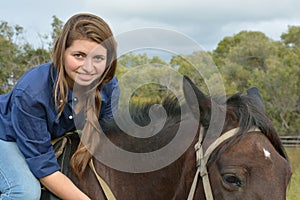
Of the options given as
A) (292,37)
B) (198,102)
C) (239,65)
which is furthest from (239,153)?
(292,37)

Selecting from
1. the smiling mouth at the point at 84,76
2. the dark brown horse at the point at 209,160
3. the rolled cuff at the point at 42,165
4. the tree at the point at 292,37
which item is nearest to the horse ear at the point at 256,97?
the dark brown horse at the point at 209,160

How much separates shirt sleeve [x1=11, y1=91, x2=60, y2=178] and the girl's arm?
4cm

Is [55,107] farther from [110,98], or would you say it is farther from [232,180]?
[232,180]

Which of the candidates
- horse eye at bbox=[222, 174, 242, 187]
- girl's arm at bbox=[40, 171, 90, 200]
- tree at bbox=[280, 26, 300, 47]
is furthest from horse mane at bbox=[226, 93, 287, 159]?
tree at bbox=[280, 26, 300, 47]

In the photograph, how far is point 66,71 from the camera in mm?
3383

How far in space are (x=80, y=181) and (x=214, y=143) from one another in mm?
1045

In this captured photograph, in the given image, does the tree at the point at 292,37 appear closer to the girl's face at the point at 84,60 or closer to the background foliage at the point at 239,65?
the background foliage at the point at 239,65

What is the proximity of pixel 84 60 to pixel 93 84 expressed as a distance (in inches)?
8.8

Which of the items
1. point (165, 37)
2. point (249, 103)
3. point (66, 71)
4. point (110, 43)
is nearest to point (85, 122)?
point (66, 71)

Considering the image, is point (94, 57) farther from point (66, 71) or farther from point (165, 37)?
point (165, 37)

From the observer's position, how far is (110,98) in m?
3.84

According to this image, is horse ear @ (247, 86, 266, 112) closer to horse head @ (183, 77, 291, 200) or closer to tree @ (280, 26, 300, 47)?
horse head @ (183, 77, 291, 200)

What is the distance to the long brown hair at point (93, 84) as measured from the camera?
3330mm

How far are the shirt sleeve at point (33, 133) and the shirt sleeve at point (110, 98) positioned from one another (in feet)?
2.10
